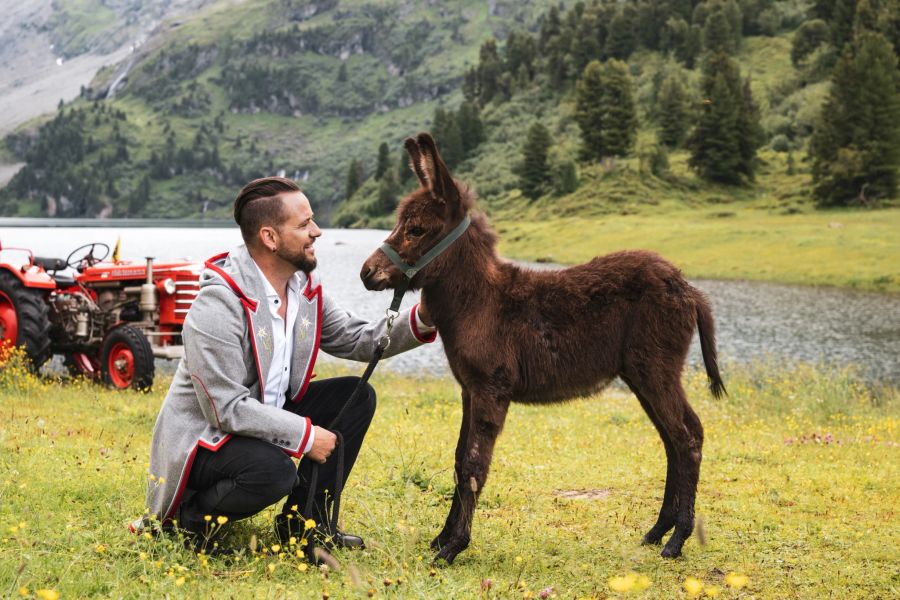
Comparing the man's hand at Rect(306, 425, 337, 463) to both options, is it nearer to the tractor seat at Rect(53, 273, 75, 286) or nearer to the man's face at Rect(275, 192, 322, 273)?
the man's face at Rect(275, 192, 322, 273)

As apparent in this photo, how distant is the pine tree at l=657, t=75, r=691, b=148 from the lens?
9756 cm

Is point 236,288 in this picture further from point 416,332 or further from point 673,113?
point 673,113

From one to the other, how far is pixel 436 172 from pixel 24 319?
35.5 feet

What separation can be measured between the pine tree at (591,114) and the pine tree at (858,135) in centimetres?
2723

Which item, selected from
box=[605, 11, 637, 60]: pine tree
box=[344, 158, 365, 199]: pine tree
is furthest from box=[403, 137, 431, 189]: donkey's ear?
box=[344, 158, 365, 199]: pine tree

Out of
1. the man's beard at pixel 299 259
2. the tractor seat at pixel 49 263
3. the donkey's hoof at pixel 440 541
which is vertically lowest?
the tractor seat at pixel 49 263

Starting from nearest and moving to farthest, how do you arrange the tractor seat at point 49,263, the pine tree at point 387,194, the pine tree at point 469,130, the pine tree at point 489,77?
the tractor seat at point 49,263 → the pine tree at point 469,130 → the pine tree at point 387,194 → the pine tree at point 489,77

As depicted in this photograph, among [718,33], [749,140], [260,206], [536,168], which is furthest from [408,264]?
[718,33]

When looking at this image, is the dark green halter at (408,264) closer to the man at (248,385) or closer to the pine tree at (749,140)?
the man at (248,385)

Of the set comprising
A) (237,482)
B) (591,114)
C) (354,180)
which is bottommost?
(354,180)

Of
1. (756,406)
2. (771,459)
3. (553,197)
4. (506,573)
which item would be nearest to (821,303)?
(756,406)

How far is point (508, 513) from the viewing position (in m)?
7.32

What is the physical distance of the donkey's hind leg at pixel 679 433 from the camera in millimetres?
5984

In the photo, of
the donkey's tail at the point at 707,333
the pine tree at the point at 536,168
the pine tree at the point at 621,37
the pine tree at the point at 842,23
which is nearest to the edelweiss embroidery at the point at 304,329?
the donkey's tail at the point at 707,333
